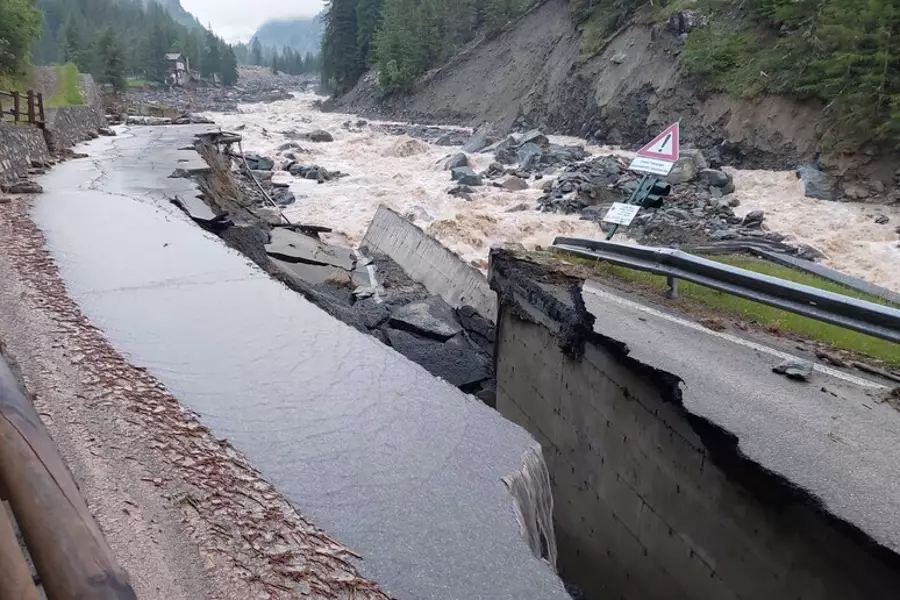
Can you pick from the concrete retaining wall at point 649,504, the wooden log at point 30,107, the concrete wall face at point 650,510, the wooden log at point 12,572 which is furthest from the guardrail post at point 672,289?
the wooden log at point 30,107

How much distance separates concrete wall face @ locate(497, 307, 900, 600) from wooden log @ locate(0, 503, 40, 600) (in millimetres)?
3610

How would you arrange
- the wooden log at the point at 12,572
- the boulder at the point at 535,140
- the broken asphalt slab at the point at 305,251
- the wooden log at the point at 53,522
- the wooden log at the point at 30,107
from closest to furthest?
the wooden log at the point at 12,572
the wooden log at the point at 53,522
the broken asphalt slab at the point at 305,251
the wooden log at the point at 30,107
the boulder at the point at 535,140

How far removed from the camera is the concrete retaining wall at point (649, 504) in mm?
3615

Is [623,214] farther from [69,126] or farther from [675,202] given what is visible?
[69,126]

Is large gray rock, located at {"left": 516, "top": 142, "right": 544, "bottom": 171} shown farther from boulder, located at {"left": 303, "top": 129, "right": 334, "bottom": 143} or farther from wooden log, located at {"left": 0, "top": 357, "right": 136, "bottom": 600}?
wooden log, located at {"left": 0, "top": 357, "right": 136, "bottom": 600}

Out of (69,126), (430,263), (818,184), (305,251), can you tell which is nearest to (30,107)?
(69,126)

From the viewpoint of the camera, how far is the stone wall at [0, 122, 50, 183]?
10961 mm

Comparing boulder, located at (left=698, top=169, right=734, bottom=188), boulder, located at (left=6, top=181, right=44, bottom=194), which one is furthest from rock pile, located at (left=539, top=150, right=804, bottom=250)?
boulder, located at (left=6, top=181, right=44, bottom=194)

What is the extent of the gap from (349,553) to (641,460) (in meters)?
2.98

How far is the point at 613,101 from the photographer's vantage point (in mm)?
31062

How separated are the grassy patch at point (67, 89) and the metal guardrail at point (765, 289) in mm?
20333

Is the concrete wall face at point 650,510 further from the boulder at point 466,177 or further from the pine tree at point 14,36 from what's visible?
the pine tree at point 14,36

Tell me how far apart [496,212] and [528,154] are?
305 inches

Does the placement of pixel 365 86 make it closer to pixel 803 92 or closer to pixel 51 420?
pixel 803 92
